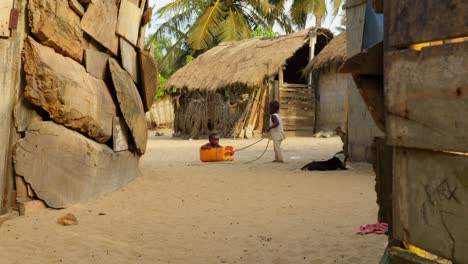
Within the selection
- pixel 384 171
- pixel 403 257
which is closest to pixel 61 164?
pixel 384 171

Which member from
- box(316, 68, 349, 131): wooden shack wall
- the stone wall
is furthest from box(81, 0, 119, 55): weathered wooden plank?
box(316, 68, 349, 131): wooden shack wall

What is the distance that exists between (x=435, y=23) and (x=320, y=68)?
1750 cm

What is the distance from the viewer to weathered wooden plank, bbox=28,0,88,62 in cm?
522

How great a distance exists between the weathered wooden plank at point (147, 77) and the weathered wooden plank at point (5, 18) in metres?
2.85

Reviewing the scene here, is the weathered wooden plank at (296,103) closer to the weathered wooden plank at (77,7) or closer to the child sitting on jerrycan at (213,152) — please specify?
the child sitting on jerrycan at (213,152)

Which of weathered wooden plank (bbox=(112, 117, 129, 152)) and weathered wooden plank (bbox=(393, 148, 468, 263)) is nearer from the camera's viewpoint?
weathered wooden plank (bbox=(393, 148, 468, 263))

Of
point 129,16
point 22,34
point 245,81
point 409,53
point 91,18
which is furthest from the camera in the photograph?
point 245,81

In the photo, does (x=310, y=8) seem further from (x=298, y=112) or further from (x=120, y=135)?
(x=120, y=135)

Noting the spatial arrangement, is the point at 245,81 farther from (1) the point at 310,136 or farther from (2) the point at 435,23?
(2) the point at 435,23

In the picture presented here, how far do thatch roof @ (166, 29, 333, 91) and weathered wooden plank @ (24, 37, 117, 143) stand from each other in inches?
479

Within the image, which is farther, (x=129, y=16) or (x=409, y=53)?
(x=129, y=16)

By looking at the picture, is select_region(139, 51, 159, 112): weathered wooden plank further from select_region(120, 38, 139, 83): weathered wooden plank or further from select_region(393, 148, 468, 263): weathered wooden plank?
→ select_region(393, 148, 468, 263): weathered wooden plank

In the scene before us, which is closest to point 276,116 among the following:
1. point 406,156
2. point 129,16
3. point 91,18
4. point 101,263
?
point 129,16

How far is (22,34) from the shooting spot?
203 inches
